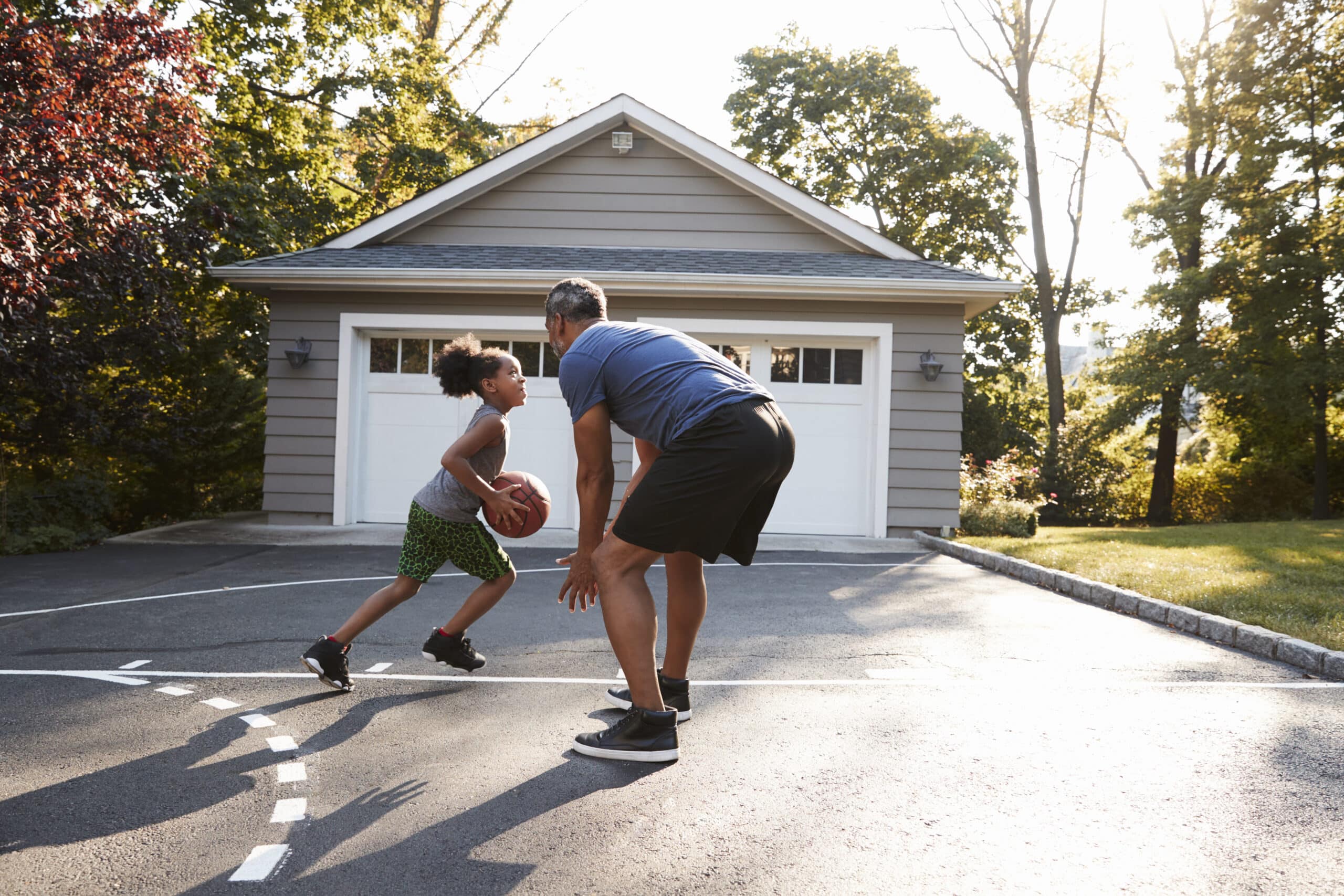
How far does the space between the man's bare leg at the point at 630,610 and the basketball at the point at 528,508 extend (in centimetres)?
98

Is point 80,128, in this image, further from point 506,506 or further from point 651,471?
point 651,471

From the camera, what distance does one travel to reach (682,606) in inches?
142

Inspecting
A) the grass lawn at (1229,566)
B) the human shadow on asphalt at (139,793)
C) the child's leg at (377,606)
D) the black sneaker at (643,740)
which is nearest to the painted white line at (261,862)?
the human shadow on asphalt at (139,793)

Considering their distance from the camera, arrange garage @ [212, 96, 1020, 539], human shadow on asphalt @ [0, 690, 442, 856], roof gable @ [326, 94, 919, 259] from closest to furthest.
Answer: human shadow on asphalt @ [0, 690, 442, 856]
garage @ [212, 96, 1020, 539]
roof gable @ [326, 94, 919, 259]

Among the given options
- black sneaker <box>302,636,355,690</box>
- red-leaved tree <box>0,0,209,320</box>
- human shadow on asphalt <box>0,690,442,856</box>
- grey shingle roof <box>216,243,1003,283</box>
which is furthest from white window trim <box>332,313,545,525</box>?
human shadow on asphalt <box>0,690,442,856</box>

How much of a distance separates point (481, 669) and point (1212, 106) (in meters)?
21.4

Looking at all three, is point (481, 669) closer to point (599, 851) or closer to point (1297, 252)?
point (599, 851)

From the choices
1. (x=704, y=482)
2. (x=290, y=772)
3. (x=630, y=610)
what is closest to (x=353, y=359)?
(x=290, y=772)

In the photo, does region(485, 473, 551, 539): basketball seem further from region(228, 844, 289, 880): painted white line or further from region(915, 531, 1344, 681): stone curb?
region(915, 531, 1344, 681): stone curb

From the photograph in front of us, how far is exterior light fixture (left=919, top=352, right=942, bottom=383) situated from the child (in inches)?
317

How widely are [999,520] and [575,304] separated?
33.1ft

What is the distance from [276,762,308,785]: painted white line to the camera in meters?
3.10

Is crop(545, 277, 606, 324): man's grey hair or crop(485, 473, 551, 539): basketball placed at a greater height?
crop(545, 277, 606, 324): man's grey hair

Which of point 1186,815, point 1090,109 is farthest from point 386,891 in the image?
point 1090,109
